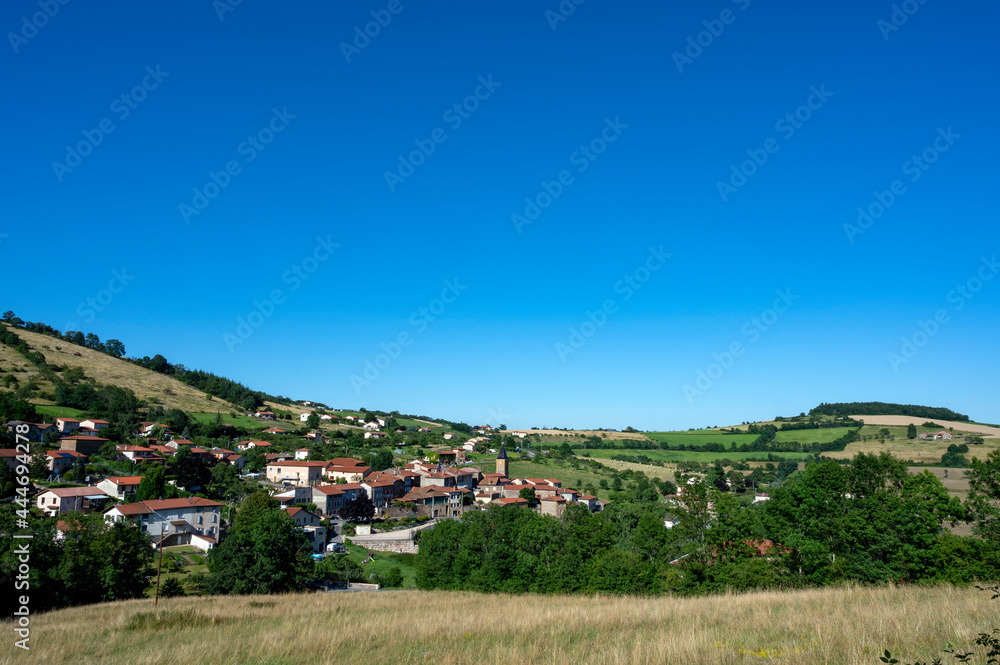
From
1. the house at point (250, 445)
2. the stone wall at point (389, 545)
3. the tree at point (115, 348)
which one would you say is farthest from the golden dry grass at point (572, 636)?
the tree at point (115, 348)

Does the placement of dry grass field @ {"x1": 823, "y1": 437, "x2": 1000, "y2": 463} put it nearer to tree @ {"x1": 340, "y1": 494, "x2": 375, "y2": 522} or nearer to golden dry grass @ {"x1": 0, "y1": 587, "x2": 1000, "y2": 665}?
tree @ {"x1": 340, "y1": 494, "x2": 375, "y2": 522}

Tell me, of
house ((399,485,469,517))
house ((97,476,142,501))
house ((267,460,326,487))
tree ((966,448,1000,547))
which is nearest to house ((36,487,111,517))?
house ((97,476,142,501))

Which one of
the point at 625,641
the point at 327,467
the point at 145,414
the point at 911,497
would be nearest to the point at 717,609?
→ the point at 625,641

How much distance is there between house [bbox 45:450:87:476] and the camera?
63781mm

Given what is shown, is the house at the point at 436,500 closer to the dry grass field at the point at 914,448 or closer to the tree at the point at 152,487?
the tree at the point at 152,487

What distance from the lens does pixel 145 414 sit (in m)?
104

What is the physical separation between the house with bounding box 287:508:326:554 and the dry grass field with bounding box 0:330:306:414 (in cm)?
7043

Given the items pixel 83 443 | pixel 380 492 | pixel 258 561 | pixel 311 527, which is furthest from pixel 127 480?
pixel 258 561

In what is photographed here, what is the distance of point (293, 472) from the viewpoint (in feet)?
280

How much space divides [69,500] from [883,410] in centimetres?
17716

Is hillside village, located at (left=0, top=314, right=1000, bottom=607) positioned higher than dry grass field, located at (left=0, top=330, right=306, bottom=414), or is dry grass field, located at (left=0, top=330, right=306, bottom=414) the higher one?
dry grass field, located at (left=0, top=330, right=306, bottom=414)

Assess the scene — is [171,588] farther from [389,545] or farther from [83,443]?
[83,443]

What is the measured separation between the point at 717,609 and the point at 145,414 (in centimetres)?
11945

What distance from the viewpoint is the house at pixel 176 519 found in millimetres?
51812
